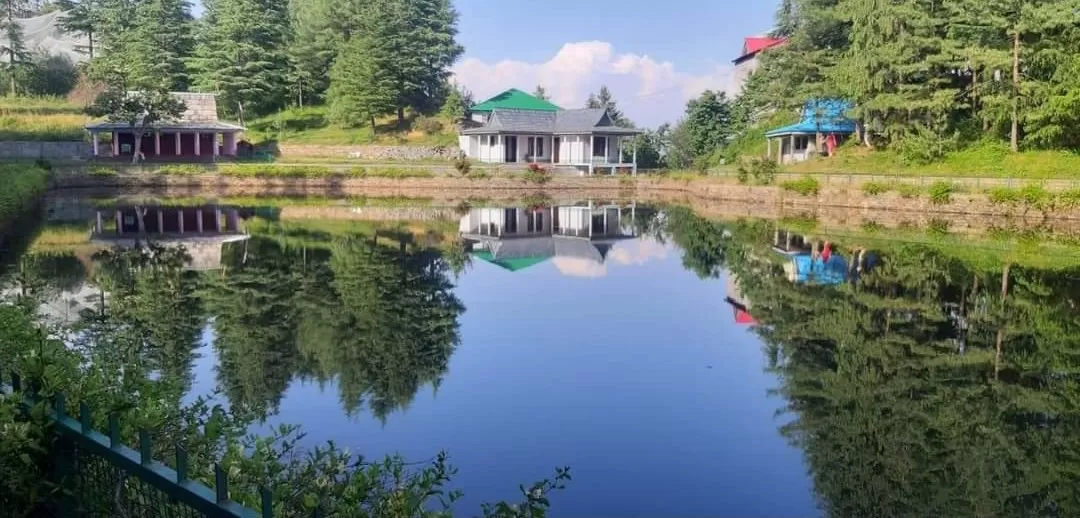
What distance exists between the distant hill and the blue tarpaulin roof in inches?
1744

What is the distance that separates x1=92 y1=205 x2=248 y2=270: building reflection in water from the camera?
59.4 feet

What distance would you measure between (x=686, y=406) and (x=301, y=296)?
22.0 feet

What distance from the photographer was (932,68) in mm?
30641

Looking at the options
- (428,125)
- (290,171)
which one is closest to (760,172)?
(290,171)

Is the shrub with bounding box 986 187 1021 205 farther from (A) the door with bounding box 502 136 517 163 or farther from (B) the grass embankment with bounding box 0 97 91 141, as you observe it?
(B) the grass embankment with bounding box 0 97 91 141

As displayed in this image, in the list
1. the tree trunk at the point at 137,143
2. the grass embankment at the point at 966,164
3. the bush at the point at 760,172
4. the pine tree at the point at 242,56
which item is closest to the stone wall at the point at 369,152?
the pine tree at the point at 242,56

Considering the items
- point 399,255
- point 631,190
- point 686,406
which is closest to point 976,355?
point 686,406

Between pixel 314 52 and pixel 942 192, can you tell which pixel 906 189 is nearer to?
pixel 942 192

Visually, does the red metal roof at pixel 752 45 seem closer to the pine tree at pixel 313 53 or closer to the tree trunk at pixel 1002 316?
the pine tree at pixel 313 53

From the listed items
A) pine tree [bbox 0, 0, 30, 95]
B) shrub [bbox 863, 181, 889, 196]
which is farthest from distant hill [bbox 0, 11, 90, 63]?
shrub [bbox 863, 181, 889, 196]

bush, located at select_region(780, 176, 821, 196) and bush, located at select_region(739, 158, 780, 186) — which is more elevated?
bush, located at select_region(739, 158, 780, 186)

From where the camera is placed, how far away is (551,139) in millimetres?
45219

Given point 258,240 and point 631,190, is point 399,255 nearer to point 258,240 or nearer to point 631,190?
point 258,240

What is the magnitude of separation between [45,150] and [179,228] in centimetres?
1953
